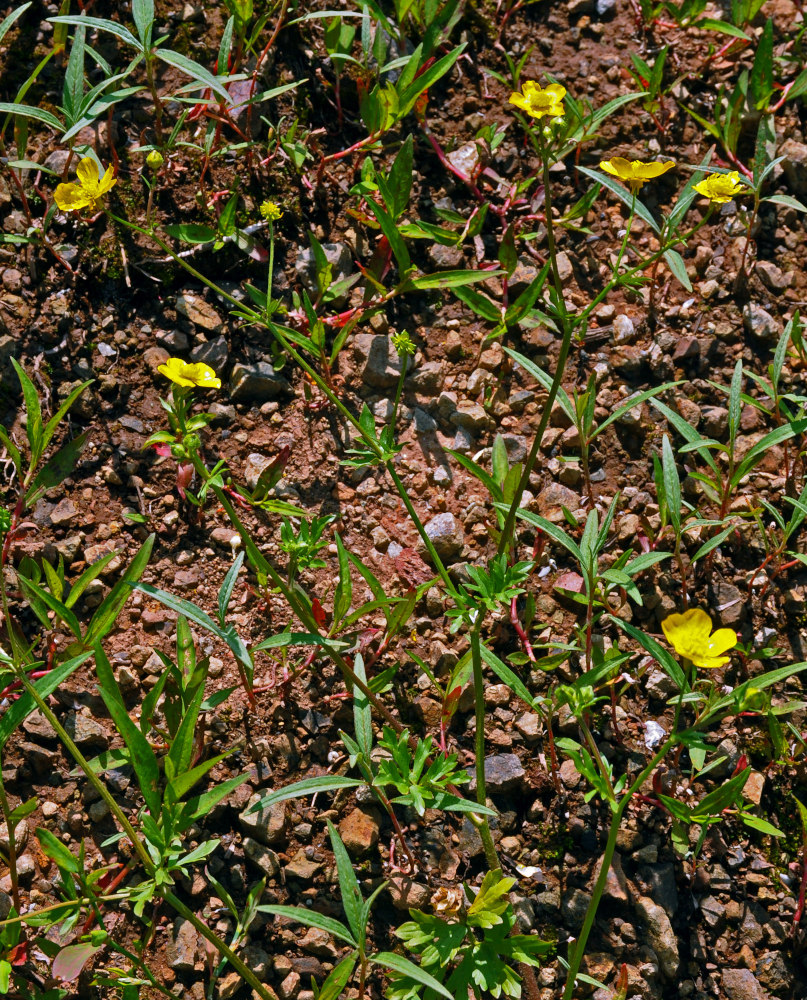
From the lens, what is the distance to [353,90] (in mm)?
3258

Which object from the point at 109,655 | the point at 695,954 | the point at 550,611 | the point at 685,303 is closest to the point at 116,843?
the point at 109,655

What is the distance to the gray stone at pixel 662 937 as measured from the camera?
234 centimetres

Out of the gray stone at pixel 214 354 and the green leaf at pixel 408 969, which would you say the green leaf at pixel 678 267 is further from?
the green leaf at pixel 408 969

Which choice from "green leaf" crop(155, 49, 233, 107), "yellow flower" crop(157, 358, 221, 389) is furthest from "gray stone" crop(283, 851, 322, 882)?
"green leaf" crop(155, 49, 233, 107)

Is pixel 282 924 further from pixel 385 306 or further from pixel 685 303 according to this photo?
pixel 685 303

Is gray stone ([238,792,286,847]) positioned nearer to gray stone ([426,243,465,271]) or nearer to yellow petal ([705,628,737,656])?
yellow petal ([705,628,737,656])

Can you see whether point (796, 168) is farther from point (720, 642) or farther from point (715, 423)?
point (720, 642)

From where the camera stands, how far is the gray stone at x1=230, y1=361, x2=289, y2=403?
286cm

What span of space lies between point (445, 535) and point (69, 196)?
4.80 feet

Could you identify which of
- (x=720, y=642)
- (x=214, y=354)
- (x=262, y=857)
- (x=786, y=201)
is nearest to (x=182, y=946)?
(x=262, y=857)

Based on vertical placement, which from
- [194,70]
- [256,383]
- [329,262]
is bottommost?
[256,383]

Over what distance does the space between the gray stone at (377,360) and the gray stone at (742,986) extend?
6.12 feet

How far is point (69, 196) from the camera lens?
2.72 m

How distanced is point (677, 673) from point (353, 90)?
2.26m
